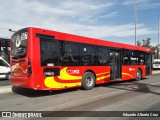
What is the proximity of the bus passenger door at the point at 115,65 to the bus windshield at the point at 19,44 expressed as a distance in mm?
6525

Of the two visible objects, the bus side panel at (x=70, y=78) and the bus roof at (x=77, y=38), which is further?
the bus side panel at (x=70, y=78)

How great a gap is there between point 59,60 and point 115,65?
575 centimetres

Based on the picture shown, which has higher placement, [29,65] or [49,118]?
[29,65]

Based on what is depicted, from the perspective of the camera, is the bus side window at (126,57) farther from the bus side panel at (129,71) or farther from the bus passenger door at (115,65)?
the bus passenger door at (115,65)

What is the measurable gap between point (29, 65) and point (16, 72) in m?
1.20

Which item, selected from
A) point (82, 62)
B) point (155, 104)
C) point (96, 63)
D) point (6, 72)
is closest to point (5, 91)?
point (82, 62)

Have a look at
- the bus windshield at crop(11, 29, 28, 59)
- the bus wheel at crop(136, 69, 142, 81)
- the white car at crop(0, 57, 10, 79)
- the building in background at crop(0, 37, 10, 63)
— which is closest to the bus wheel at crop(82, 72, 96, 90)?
the bus windshield at crop(11, 29, 28, 59)

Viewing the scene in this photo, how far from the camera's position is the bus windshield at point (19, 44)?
10.7 m

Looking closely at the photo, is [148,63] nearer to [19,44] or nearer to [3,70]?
[3,70]

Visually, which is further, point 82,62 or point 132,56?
point 132,56

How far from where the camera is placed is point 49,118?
283 inches

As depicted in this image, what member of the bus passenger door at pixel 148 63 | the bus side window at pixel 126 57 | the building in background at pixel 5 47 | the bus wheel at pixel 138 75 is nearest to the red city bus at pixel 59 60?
the bus side window at pixel 126 57

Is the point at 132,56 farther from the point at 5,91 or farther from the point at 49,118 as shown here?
the point at 49,118

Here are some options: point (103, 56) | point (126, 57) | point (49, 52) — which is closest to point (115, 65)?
point (126, 57)
